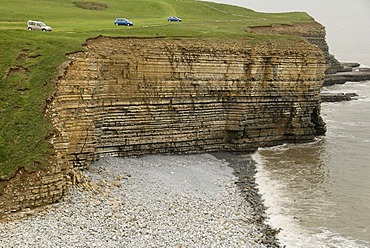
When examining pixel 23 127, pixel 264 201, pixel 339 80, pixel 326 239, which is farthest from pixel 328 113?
pixel 23 127

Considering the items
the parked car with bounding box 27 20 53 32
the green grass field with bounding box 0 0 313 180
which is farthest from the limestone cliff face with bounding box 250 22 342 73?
the parked car with bounding box 27 20 53 32

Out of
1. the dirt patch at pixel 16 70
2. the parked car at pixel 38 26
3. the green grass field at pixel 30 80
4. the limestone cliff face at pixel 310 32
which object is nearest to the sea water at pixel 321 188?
the green grass field at pixel 30 80

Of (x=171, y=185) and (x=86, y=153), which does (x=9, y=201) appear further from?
(x=171, y=185)

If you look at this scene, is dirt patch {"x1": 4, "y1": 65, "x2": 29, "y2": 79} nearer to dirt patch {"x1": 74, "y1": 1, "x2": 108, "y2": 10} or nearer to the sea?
the sea

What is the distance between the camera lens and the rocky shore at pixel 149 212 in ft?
77.9

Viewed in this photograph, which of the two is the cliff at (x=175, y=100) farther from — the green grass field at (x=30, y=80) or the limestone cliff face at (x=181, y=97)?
the green grass field at (x=30, y=80)

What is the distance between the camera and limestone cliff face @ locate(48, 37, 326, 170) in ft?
106

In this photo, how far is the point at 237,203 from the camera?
1195 inches

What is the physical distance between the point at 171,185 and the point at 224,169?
6.57m

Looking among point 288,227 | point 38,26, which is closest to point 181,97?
point 288,227

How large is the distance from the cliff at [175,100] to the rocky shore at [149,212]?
1.66 m

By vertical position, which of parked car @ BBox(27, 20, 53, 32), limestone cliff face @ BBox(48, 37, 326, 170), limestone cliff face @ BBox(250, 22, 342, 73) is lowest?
limestone cliff face @ BBox(48, 37, 326, 170)

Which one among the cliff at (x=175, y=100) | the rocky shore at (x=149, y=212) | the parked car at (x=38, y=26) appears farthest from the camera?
the parked car at (x=38, y=26)

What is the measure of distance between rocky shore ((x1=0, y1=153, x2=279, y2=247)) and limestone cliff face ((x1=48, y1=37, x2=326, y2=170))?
90.6 inches
